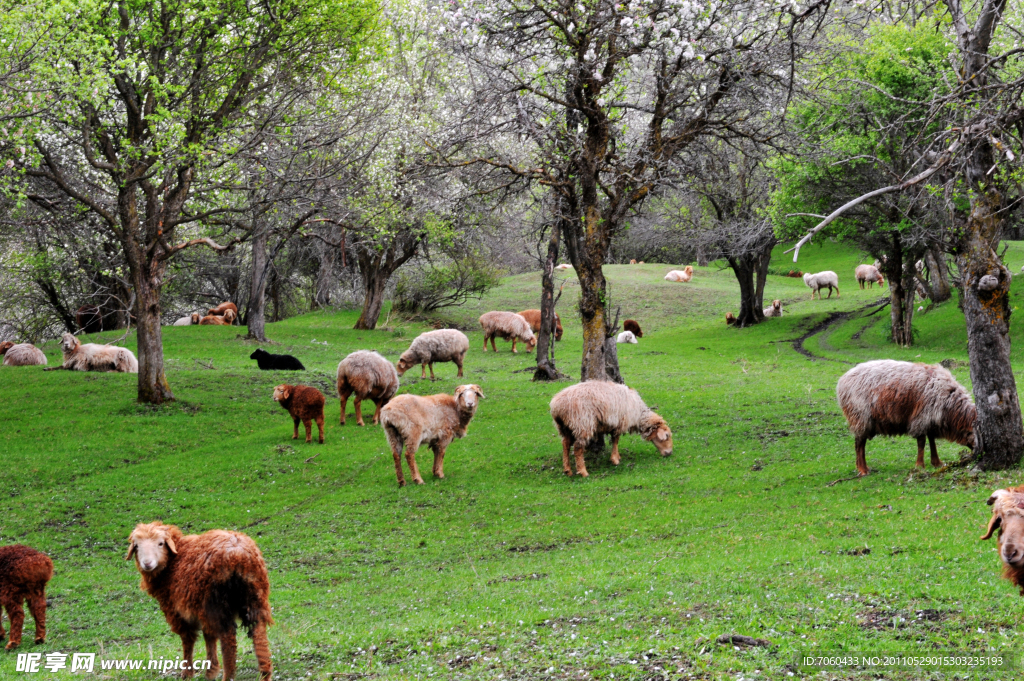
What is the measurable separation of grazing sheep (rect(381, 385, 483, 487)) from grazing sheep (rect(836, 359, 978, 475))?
22.5 feet

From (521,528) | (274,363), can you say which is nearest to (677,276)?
(274,363)

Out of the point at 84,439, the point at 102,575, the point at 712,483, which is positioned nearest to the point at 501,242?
the point at 84,439

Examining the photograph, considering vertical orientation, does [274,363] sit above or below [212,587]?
above

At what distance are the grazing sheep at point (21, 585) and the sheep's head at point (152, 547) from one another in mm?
2448

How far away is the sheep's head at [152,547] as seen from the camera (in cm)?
692

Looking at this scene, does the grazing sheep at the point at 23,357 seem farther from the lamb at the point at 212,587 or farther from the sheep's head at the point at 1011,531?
the sheep's head at the point at 1011,531

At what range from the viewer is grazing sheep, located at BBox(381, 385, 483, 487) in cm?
1488

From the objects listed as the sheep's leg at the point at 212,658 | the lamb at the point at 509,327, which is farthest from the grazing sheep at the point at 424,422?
the lamb at the point at 509,327

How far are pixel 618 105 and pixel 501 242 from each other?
24.1 m

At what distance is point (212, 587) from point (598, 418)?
9.48 meters

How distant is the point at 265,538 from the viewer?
42.5ft

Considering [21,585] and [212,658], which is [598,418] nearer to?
[212,658]

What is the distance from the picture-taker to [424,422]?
597 inches

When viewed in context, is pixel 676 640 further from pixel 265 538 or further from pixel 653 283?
pixel 653 283
